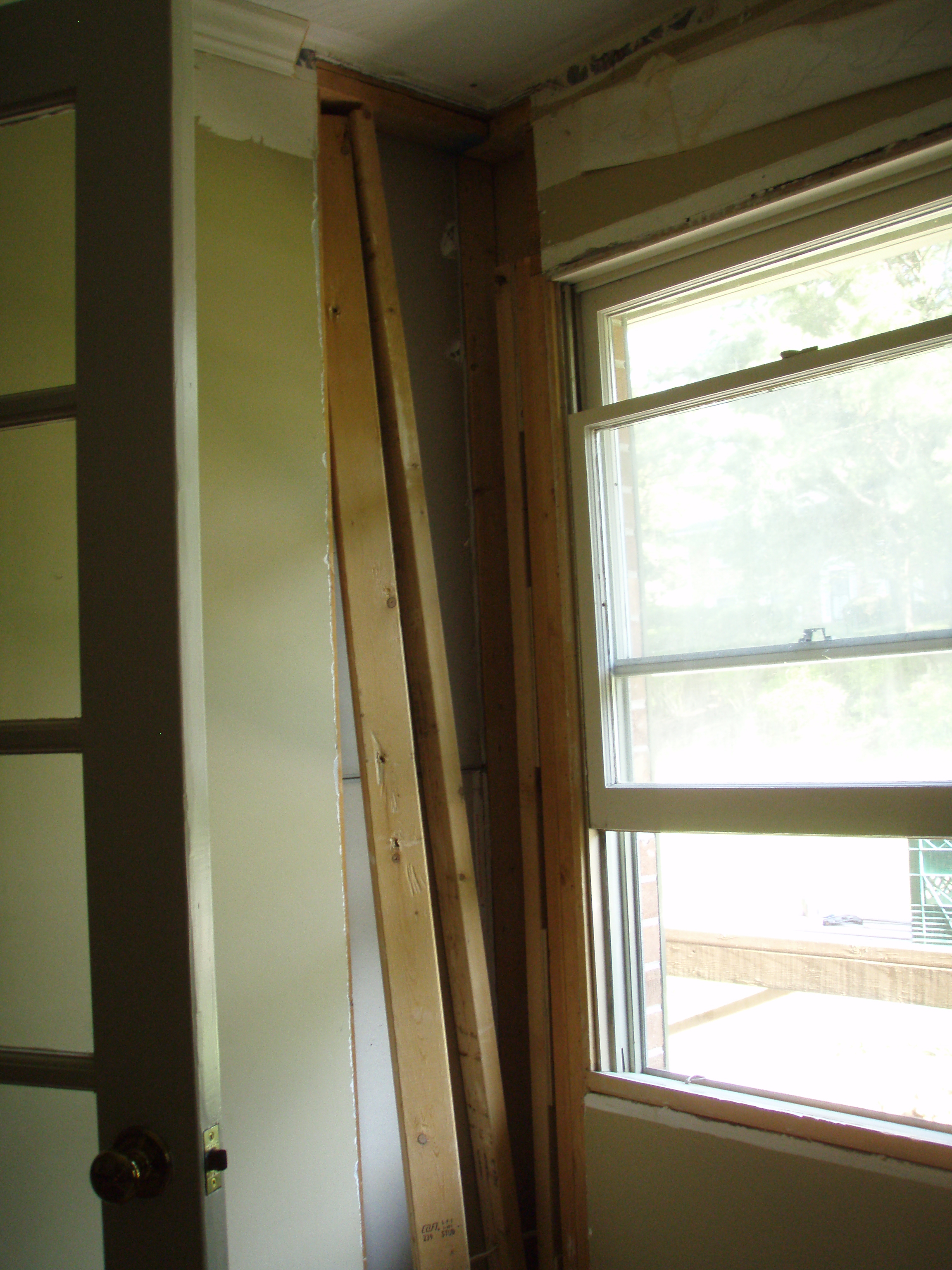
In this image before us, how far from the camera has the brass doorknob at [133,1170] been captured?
892 millimetres

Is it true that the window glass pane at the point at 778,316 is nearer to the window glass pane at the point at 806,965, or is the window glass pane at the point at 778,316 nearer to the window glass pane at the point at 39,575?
the window glass pane at the point at 806,965

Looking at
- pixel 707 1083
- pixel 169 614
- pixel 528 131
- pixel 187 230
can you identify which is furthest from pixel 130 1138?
pixel 528 131

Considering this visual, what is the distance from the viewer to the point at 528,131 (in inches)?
89.6

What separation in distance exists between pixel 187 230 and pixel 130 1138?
2.99 ft

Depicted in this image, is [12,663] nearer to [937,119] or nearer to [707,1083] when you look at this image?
[707,1083]

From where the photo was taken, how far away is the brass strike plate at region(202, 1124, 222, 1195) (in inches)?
35.6

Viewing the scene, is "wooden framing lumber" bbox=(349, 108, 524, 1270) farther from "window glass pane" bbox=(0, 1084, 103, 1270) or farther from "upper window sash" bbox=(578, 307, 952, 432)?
"window glass pane" bbox=(0, 1084, 103, 1270)

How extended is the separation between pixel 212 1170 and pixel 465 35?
2139 millimetres

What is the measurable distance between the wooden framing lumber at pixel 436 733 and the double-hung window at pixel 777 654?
0.27 metres

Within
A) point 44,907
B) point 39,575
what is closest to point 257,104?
point 39,575

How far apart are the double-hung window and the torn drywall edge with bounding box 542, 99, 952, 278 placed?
2.5 inches

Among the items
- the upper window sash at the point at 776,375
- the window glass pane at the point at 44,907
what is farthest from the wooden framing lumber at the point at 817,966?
the window glass pane at the point at 44,907

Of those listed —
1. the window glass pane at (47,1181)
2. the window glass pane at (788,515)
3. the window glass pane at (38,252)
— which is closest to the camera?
the window glass pane at (38,252)

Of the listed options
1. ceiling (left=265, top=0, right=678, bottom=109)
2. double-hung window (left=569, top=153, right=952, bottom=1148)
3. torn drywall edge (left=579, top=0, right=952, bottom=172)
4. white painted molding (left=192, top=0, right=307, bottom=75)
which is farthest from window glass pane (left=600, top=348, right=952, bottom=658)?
white painted molding (left=192, top=0, right=307, bottom=75)
